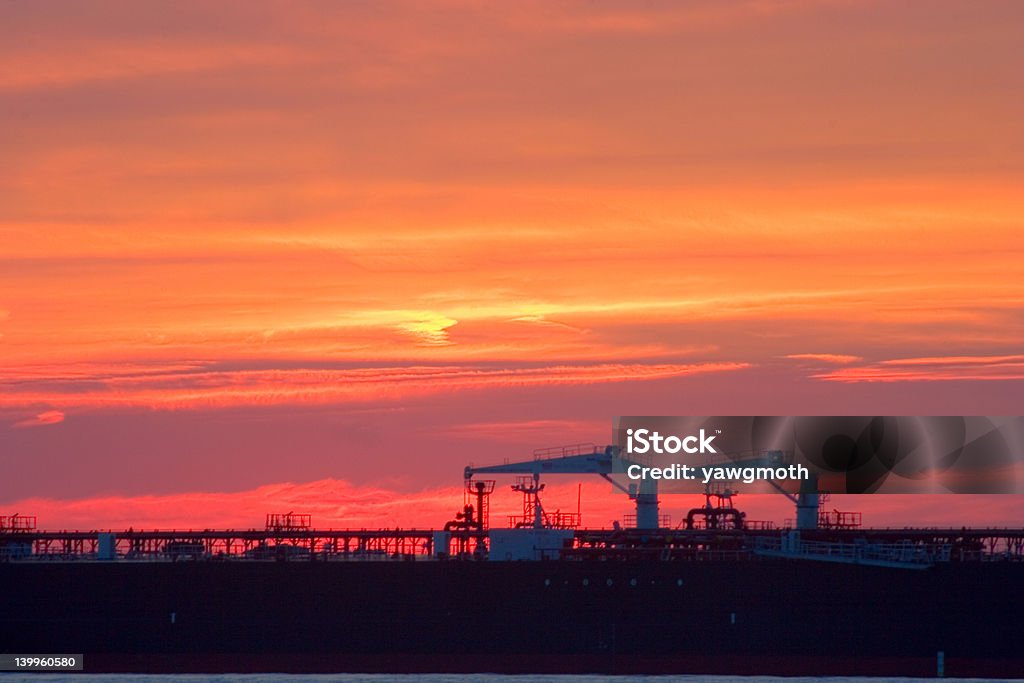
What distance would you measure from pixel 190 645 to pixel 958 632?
32928mm

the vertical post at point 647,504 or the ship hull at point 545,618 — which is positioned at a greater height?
the vertical post at point 647,504

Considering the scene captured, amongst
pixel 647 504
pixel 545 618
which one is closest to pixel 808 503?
pixel 647 504

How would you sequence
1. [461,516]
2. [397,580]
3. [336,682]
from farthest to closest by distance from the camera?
1. [461,516]
2. [397,580]
3. [336,682]

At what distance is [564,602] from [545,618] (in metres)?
1.04

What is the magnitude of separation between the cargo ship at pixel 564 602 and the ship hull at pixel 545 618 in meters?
0.06

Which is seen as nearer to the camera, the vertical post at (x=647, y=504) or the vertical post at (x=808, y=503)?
the vertical post at (x=808, y=503)

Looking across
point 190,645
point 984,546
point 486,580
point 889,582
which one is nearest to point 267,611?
point 190,645

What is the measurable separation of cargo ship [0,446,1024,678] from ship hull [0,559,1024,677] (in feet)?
0.20

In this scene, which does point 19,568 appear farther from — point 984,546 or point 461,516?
point 984,546

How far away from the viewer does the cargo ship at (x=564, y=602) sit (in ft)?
241

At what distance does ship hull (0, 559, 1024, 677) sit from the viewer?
73125 mm

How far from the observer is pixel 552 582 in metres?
75.8

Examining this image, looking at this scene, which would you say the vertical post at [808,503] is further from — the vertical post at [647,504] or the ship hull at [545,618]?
the vertical post at [647,504]

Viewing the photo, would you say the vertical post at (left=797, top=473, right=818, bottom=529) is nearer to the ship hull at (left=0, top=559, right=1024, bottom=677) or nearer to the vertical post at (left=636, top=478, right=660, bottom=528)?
the ship hull at (left=0, top=559, right=1024, bottom=677)
